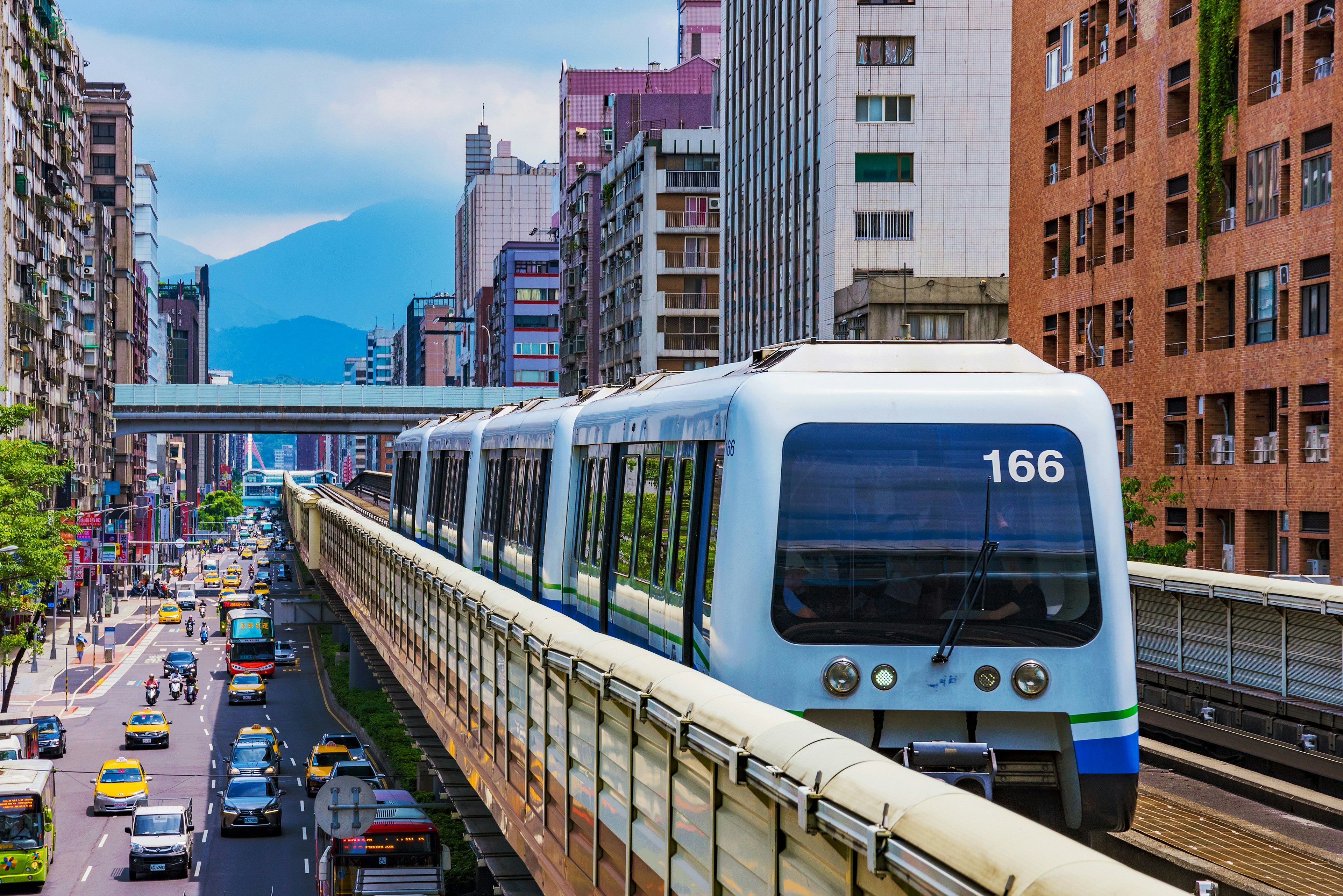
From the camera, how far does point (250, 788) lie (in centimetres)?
4638

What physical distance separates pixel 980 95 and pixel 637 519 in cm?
5634

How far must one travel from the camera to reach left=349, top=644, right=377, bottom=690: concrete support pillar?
72438 millimetres

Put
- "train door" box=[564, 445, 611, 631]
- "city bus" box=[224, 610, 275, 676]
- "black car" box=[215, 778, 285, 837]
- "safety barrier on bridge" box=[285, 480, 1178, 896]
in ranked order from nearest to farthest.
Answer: "safety barrier on bridge" box=[285, 480, 1178, 896], "train door" box=[564, 445, 611, 631], "black car" box=[215, 778, 285, 837], "city bus" box=[224, 610, 275, 676]

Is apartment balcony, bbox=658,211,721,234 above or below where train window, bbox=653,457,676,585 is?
above

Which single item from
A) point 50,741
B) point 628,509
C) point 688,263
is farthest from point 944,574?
Answer: point 688,263

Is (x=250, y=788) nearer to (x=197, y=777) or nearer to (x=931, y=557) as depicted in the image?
(x=197, y=777)

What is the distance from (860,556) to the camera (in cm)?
1083

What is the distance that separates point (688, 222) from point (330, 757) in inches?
2030

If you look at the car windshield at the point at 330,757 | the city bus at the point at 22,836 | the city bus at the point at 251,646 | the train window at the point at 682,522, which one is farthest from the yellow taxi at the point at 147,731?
the train window at the point at 682,522

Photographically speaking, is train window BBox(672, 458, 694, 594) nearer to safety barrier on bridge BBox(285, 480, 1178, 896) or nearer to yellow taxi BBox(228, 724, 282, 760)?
safety barrier on bridge BBox(285, 480, 1178, 896)

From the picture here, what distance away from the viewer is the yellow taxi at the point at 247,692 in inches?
2876

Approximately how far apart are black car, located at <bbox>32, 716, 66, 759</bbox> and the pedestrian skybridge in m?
39.6

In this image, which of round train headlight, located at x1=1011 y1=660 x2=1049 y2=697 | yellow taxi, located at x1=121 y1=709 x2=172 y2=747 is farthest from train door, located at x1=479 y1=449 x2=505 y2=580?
yellow taxi, located at x1=121 y1=709 x2=172 y2=747

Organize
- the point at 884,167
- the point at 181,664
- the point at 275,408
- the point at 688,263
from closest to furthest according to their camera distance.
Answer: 1. the point at 884,167
2. the point at 181,664
3. the point at 688,263
4. the point at 275,408
